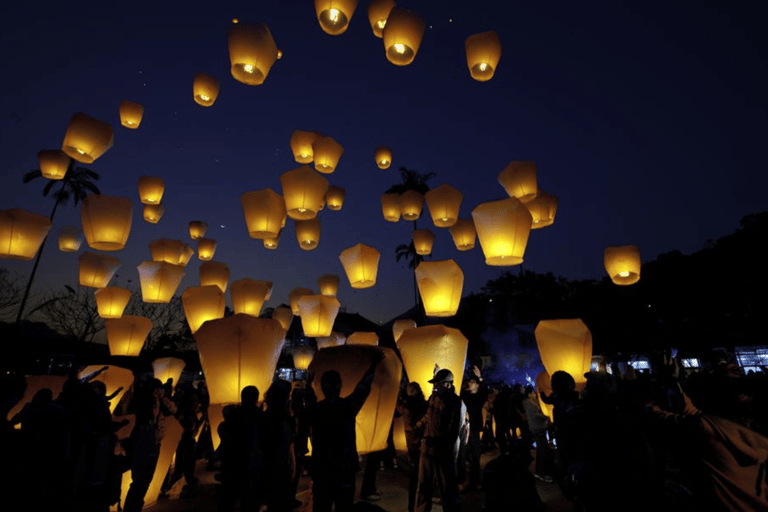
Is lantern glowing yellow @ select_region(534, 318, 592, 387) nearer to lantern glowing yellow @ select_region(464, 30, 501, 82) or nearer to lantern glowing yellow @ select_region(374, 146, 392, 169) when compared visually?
lantern glowing yellow @ select_region(464, 30, 501, 82)

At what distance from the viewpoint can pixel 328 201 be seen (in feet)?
37.6

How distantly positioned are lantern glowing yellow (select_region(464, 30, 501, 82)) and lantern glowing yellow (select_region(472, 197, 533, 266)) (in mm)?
2499

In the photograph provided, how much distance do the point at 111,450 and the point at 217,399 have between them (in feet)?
4.23

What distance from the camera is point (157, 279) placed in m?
9.11

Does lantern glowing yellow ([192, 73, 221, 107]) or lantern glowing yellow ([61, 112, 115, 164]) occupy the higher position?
lantern glowing yellow ([192, 73, 221, 107])

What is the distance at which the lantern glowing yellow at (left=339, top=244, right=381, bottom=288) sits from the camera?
941cm

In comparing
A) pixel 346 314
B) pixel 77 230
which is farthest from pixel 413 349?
pixel 346 314

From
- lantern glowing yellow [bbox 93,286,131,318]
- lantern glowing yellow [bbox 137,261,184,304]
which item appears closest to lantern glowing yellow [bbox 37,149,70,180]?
lantern glowing yellow [bbox 137,261,184,304]

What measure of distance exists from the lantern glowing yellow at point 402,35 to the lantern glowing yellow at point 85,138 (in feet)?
17.0

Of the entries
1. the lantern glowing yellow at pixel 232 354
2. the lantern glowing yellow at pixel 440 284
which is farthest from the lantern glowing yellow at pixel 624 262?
the lantern glowing yellow at pixel 232 354

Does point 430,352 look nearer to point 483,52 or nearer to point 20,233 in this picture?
point 483,52

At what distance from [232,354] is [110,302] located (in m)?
5.83

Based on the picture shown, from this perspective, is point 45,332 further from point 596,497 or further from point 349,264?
point 596,497

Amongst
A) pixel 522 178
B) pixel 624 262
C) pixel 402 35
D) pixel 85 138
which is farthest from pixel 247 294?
pixel 624 262
